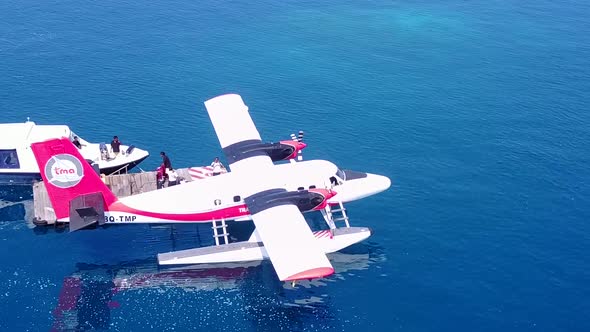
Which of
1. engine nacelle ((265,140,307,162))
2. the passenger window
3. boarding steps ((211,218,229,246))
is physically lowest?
boarding steps ((211,218,229,246))

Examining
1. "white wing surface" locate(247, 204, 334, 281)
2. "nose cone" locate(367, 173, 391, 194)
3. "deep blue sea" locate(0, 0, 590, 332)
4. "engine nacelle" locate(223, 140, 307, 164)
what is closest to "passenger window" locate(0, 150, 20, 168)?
"deep blue sea" locate(0, 0, 590, 332)

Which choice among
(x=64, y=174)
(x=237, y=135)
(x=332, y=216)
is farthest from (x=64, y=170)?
(x=332, y=216)

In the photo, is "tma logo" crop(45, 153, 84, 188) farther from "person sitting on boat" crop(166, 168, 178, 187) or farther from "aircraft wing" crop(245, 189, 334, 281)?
"aircraft wing" crop(245, 189, 334, 281)

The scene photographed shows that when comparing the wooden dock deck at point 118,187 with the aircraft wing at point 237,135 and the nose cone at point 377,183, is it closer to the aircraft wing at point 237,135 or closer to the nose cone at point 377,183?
the aircraft wing at point 237,135

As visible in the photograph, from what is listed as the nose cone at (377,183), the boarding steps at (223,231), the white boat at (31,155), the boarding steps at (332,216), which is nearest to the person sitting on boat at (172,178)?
the boarding steps at (223,231)

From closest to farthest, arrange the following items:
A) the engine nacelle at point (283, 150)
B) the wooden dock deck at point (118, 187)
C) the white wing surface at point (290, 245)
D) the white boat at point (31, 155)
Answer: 1. the white wing surface at point (290, 245)
2. the wooden dock deck at point (118, 187)
3. the engine nacelle at point (283, 150)
4. the white boat at point (31, 155)

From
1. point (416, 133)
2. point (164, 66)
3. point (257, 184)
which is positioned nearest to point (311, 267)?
point (257, 184)
